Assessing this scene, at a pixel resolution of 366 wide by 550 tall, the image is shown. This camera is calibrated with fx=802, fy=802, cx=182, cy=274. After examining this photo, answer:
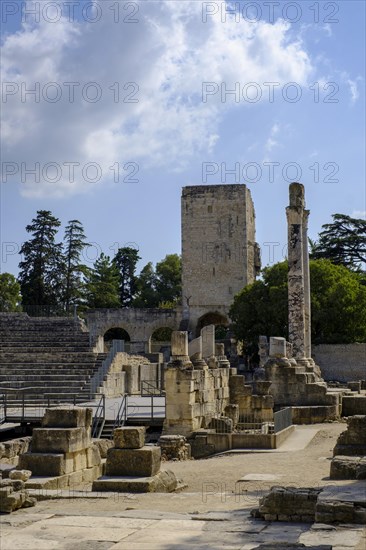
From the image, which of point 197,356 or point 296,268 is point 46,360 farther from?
point 197,356

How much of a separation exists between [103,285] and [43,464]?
2285 inches

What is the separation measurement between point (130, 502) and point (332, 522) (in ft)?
11.0

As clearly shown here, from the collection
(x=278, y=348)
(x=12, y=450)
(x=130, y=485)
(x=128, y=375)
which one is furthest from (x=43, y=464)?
(x=128, y=375)

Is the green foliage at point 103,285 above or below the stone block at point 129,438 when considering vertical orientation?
above

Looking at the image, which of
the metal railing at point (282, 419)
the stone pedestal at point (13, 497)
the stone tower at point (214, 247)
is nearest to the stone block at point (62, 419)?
the stone pedestal at point (13, 497)

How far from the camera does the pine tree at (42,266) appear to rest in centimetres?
6350

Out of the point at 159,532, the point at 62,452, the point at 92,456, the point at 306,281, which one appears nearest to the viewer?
the point at 159,532

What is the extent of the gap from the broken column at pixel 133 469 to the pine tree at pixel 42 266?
2048 inches

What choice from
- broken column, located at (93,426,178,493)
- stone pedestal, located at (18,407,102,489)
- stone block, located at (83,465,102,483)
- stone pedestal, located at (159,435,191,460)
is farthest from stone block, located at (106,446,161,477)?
stone pedestal, located at (159,435,191,460)

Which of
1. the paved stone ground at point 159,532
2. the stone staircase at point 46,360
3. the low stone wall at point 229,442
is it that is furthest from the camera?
the stone staircase at point 46,360

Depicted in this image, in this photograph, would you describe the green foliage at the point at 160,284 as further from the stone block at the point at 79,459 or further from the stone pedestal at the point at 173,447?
the stone block at the point at 79,459

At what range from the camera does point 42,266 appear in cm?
6406

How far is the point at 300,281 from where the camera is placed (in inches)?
1148

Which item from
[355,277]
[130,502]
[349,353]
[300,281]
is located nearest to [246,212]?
[355,277]
